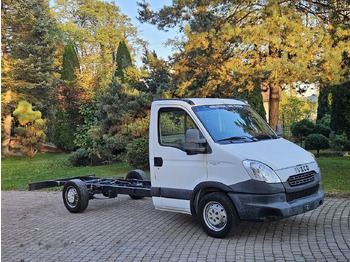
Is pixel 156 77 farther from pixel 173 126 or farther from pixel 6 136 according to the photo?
pixel 6 136

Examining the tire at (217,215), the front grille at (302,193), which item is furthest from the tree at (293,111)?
the tire at (217,215)

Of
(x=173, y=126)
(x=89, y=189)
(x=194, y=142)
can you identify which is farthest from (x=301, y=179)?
(x=89, y=189)

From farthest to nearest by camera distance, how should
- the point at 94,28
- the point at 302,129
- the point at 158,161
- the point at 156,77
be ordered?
the point at 94,28 → the point at 302,129 → the point at 156,77 → the point at 158,161

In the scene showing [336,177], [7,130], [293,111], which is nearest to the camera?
[336,177]

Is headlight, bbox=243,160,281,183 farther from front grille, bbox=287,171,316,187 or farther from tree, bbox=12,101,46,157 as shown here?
tree, bbox=12,101,46,157

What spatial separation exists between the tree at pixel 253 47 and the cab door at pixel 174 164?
5186mm

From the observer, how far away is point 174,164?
651 centimetres

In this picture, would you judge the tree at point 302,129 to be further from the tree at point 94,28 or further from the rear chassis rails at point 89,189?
the tree at point 94,28

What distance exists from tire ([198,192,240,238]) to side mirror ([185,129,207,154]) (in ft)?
2.45

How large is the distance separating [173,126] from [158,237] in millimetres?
1921

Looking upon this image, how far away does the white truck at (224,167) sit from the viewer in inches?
219

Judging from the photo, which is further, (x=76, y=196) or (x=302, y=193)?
(x=76, y=196)

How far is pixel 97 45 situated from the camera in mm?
44656

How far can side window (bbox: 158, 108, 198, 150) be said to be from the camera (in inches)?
256
